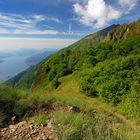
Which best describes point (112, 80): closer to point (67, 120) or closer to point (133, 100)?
point (133, 100)

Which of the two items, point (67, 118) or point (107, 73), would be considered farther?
point (107, 73)

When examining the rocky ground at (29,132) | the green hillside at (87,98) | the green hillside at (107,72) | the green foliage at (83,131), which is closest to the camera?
the green foliage at (83,131)

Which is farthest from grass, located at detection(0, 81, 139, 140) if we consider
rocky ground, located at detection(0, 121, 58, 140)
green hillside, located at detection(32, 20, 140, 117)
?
green hillside, located at detection(32, 20, 140, 117)

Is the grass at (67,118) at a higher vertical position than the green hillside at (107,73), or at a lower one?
higher

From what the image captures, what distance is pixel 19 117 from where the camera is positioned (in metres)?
8.37

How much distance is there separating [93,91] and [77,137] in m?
23.0

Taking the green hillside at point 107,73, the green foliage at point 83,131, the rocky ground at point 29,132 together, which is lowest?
Result: the green hillside at point 107,73

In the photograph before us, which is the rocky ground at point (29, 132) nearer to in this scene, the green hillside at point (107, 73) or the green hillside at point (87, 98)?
the green hillside at point (87, 98)

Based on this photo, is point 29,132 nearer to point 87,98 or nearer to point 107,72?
point 87,98

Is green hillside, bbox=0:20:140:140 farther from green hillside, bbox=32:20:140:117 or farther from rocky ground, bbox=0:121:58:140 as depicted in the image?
rocky ground, bbox=0:121:58:140

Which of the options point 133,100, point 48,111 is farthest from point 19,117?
point 133,100

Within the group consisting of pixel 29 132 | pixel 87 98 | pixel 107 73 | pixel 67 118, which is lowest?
pixel 87 98

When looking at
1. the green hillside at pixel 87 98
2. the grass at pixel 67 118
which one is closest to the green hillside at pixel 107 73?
the green hillside at pixel 87 98

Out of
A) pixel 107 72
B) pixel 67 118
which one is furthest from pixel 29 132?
pixel 107 72
